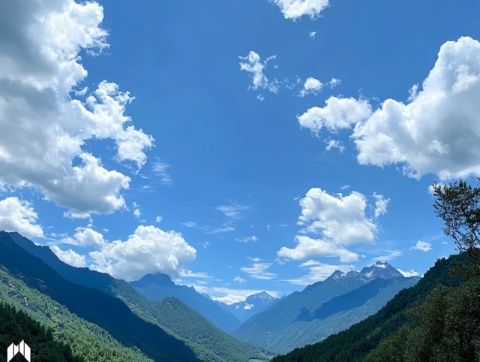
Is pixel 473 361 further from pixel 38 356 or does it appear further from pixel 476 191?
pixel 38 356

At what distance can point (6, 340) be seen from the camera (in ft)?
626

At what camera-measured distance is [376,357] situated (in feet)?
500

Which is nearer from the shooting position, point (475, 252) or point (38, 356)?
point (475, 252)

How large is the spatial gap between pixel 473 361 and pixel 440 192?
23360mm

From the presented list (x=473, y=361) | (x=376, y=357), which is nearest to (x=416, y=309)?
(x=473, y=361)

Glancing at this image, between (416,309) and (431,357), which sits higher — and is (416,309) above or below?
above

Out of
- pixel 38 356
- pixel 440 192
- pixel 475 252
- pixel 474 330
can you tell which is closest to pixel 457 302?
pixel 474 330

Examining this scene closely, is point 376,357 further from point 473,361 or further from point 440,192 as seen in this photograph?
point 440,192

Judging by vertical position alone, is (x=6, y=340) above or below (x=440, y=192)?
below

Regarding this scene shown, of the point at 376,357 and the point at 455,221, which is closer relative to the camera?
the point at 455,221

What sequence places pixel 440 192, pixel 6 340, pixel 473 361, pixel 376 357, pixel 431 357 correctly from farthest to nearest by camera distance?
pixel 6 340 < pixel 376 357 < pixel 431 357 < pixel 473 361 < pixel 440 192

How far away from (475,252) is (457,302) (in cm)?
948

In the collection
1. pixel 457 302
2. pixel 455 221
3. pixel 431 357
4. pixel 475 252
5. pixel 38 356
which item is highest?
pixel 455 221

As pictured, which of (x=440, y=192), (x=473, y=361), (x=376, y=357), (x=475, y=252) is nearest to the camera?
(x=475, y=252)
